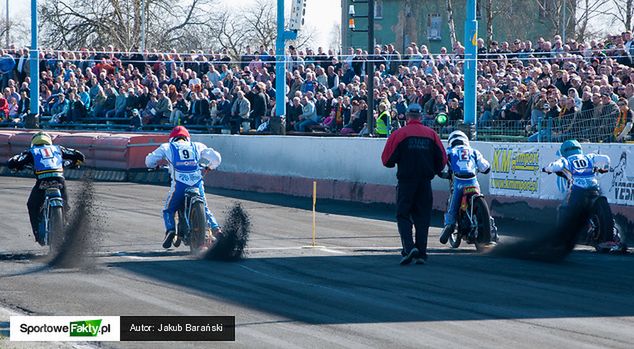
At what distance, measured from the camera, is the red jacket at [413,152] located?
14000 mm

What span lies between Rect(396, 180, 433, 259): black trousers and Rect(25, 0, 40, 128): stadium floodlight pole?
24.7 metres

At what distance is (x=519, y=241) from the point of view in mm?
15023

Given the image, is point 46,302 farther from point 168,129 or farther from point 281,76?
point 168,129

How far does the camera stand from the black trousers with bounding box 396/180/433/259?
13953 millimetres

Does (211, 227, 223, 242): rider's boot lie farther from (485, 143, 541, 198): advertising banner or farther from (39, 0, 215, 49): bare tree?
(39, 0, 215, 49): bare tree

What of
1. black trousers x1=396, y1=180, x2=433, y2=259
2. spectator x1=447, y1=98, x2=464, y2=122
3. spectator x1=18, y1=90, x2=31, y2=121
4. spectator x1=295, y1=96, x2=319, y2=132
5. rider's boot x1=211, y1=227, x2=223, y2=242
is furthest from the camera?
spectator x1=18, y1=90, x2=31, y2=121

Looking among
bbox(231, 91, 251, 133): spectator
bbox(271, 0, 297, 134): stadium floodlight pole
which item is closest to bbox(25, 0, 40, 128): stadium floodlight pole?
bbox(231, 91, 251, 133): spectator

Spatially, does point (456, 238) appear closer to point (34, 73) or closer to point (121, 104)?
point (121, 104)

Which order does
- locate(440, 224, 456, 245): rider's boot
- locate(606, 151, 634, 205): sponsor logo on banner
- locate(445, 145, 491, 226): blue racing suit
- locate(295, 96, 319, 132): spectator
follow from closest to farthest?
locate(445, 145, 491, 226): blue racing suit → locate(440, 224, 456, 245): rider's boot → locate(606, 151, 634, 205): sponsor logo on banner → locate(295, 96, 319, 132): spectator

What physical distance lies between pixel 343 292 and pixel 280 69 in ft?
56.0

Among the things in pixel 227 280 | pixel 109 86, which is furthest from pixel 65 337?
pixel 109 86

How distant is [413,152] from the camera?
46.0 ft

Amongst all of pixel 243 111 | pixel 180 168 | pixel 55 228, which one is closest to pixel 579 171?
pixel 180 168

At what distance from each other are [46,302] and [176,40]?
2603 inches
